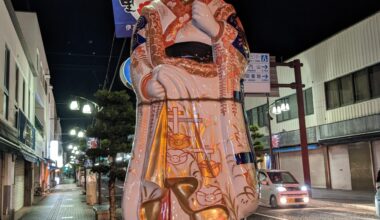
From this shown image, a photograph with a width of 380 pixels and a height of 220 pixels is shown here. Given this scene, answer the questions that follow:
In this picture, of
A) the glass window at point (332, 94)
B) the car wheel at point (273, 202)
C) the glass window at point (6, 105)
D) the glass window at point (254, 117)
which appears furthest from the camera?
the glass window at point (254, 117)

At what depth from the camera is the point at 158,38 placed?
3664 mm

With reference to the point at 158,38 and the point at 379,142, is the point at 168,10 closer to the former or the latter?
the point at 158,38

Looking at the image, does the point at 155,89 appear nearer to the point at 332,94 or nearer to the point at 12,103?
the point at 12,103

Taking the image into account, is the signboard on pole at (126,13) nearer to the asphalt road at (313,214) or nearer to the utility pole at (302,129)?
the asphalt road at (313,214)

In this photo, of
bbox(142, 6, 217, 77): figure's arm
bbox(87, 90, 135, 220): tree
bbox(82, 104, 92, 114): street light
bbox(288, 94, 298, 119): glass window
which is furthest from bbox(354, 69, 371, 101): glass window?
bbox(142, 6, 217, 77): figure's arm

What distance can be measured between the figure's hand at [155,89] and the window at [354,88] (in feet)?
79.3

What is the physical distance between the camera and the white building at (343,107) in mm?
25516

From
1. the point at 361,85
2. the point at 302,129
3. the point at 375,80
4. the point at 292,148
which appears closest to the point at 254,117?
the point at 292,148

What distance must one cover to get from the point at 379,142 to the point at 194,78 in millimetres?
24875

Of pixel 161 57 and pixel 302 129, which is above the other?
pixel 302 129

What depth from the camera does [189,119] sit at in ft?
12.2

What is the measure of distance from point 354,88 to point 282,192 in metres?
11.0

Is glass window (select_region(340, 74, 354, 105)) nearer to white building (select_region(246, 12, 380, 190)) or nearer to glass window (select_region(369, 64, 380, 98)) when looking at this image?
white building (select_region(246, 12, 380, 190))

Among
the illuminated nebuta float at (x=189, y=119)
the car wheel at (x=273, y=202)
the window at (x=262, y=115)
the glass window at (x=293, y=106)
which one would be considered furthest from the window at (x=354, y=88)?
the illuminated nebuta float at (x=189, y=119)
